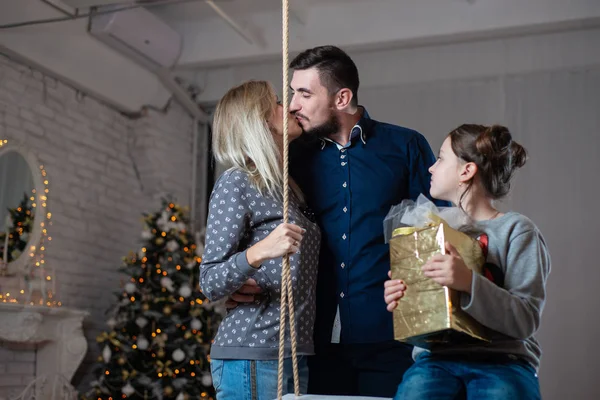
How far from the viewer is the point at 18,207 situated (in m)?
5.28

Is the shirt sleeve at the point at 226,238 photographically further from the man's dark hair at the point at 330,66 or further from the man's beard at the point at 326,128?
the man's dark hair at the point at 330,66

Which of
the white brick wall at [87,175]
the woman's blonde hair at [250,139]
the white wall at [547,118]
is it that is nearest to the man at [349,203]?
the woman's blonde hair at [250,139]

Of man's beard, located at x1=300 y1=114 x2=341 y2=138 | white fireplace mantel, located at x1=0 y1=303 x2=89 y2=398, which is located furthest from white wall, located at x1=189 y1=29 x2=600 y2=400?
man's beard, located at x1=300 y1=114 x2=341 y2=138

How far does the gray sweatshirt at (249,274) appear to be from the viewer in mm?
2049

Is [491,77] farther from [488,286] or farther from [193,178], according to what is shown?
[488,286]

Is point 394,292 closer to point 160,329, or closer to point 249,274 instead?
point 249,274

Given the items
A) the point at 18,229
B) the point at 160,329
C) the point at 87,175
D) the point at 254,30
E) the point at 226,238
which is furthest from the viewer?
the point at 254,30

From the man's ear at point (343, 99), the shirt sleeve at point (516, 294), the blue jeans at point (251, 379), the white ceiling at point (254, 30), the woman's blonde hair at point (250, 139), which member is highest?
the white ceiling at point (254, 30)

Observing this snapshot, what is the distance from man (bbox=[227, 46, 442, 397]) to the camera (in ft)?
7.57

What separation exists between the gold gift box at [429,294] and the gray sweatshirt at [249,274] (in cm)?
46

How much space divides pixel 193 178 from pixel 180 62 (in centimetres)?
119

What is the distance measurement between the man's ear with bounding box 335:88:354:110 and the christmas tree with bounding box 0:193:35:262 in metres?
3.37

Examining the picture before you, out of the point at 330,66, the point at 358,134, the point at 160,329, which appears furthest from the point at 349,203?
the point at 160,329

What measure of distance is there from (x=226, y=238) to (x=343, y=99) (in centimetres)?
75
